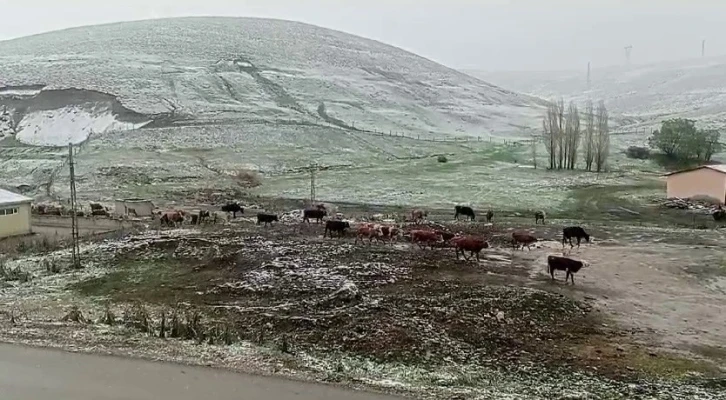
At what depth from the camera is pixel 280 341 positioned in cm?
1612

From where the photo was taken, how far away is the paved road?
1324 cm

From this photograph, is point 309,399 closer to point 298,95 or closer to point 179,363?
point 179,363

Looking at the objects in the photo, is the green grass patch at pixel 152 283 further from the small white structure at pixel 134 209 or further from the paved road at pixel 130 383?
the small white structure at pixel 134 209

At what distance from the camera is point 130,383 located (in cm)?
1388

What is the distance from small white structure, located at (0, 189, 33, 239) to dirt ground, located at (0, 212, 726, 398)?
748cm

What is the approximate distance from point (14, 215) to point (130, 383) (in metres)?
22.8

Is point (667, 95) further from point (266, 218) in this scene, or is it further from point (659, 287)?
point (659, 287)

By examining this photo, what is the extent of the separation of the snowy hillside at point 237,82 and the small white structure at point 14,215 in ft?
139

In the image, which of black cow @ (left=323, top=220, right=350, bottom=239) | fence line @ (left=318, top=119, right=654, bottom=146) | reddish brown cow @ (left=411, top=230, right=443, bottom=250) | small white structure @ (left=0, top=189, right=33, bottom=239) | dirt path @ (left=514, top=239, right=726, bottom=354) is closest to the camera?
dirt path @ (left=514, top=239, right=726, bottom=354)

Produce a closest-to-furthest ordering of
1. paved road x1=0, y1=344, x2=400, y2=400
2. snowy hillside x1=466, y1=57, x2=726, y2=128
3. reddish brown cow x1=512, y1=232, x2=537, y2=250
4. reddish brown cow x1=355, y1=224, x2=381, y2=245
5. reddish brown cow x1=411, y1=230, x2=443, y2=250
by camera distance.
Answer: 1. paved road x1=0, y1=344, x2=400, y2=400
2. reddish brown cow x1=411, y1=230, x2=443, y2=250
3. reddish brown cow x1=512, y1=232, x2=537, y2=250
4. reddish brown cow x1=355, y1=224, x2=381, y2=245
5. snowy hillside x1=466, y1=57, x2=726, y2=128

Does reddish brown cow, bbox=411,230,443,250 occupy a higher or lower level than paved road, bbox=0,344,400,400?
higher

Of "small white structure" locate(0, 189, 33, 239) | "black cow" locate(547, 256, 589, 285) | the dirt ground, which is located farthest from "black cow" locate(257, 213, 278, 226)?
"black cow" locate(547, 256, 589, 285)

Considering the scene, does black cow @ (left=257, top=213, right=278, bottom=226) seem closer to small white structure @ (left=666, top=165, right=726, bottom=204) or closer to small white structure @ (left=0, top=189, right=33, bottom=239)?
small white structure @ (left=0, top=189, right=33, bottom=239)

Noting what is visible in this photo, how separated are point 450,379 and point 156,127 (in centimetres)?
6793
